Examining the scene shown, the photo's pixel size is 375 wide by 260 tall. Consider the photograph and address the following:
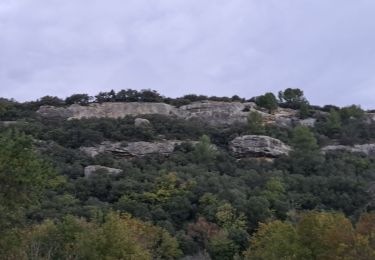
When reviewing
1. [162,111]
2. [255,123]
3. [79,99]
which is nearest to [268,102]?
[162,111]

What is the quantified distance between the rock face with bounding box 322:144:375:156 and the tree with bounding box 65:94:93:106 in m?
31.8

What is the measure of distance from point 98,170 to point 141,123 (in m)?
20.2

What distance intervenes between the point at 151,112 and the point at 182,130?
1126cm

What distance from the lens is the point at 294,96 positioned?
111750 millimetres

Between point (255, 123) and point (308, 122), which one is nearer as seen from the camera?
point (255, 123)

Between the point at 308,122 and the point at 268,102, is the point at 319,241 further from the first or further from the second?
the point at 268,102

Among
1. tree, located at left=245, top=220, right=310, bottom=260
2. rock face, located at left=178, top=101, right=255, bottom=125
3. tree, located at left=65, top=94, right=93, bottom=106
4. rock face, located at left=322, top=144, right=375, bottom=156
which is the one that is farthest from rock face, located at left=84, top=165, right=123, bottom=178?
tree, located at left=65, top=94, right=93, bottom=106

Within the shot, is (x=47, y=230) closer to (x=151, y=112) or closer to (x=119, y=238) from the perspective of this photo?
(x=119, y=238)

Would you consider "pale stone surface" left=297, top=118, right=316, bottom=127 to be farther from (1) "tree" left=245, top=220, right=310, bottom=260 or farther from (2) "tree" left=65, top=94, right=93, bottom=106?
(1) "tree" left=245, top=220, right=310, bottom=260

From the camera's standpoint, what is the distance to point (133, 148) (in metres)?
85.3

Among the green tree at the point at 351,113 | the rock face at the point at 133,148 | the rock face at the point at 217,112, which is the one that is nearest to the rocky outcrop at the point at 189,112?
the rock face at the point at 217,112

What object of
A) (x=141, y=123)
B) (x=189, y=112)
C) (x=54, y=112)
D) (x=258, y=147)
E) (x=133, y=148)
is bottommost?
(x=133, y=148)

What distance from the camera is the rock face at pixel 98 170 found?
71688 millimetres

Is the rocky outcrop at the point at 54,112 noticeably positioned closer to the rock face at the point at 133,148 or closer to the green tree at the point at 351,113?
the rock face at the point at 133,148
